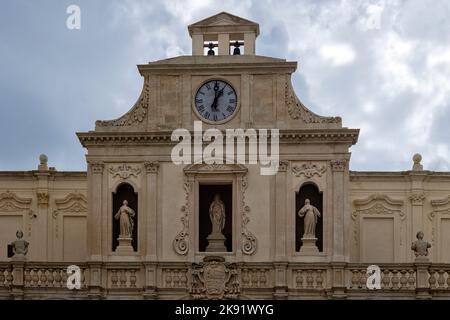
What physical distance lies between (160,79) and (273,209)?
5631 millimetres

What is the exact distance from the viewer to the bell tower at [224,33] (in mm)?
60062

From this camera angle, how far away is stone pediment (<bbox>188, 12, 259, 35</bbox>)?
2366 inches

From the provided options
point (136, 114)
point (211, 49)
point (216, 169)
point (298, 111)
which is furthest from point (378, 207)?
point (136, 114)

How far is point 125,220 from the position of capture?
193 ft

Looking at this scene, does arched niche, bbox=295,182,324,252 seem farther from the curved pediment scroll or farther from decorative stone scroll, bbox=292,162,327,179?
the curved pediment scroll

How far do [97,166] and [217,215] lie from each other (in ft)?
13.7

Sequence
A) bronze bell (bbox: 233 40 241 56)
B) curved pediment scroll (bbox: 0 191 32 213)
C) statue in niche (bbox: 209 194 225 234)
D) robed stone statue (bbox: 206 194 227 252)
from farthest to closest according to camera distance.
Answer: curved pediment scroll (bbox: 0 191 32 213)
bronze bell (bbox: 233 40 241 56)
statue in niche (bbox: 209 194 225 234)
robed stone statue (bbox: 206 194 227 252)

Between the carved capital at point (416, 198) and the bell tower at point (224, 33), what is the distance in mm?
7998

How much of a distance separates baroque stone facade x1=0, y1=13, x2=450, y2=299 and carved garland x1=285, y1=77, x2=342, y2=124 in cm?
3

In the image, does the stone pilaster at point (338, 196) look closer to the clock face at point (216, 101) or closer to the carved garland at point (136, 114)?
the clock face at point (216, 101)

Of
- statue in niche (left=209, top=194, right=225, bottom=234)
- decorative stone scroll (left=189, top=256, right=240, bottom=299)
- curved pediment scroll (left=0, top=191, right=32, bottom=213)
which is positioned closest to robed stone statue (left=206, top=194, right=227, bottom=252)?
statue in niche (left=209, top=194, right=225, bottom=234)

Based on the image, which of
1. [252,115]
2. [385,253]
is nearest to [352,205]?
[385,253]

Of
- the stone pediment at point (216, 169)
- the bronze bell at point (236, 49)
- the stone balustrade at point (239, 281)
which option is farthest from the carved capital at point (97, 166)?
the bronze bell at point (236, 49)
